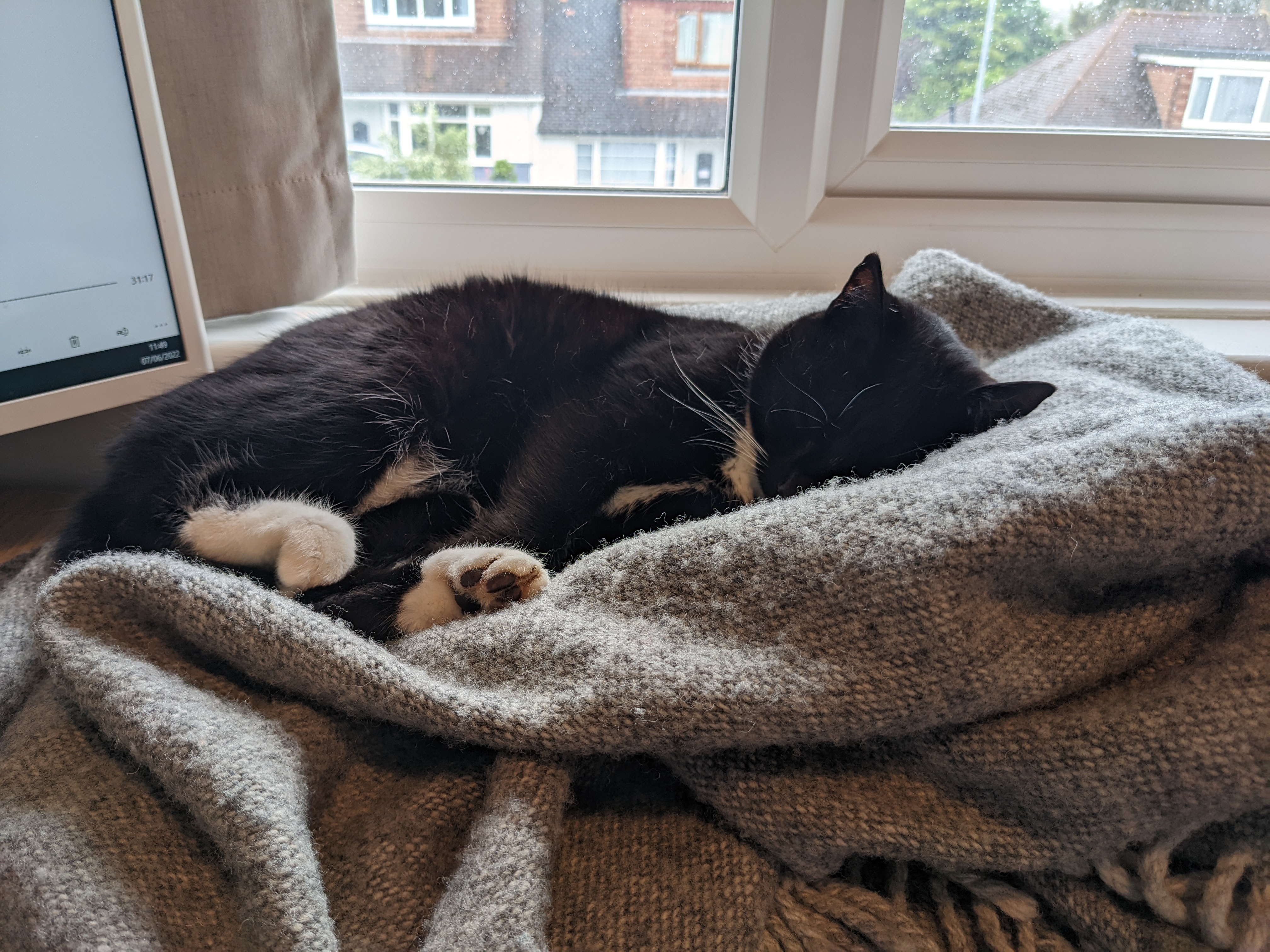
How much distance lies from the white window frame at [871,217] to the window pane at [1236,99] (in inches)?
1.7

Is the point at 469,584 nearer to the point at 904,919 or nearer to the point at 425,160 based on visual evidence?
the point at 904,919

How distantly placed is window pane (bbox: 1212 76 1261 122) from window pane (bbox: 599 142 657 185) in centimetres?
85

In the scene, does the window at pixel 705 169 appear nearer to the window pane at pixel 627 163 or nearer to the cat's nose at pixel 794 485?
the window pane at pixel 627 163

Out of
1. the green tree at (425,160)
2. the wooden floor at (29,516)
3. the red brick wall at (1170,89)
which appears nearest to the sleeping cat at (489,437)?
the wooden floor at (29,516)

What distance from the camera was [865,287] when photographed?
0.86m

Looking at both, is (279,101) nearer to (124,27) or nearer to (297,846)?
(124,27)

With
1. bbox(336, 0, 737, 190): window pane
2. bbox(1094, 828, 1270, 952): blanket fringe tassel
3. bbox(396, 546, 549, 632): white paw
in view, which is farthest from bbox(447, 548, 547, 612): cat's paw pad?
bbox(336, 0, 737, 190): window pane

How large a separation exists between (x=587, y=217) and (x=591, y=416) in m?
0.51

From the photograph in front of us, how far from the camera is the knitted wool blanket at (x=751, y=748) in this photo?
1.52 ft

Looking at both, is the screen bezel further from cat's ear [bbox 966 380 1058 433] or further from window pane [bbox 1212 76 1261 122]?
window pane [bbox 1212 76 1261 122]

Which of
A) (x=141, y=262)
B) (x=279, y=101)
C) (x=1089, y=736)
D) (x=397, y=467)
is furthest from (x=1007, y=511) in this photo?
(x=279, y=101)

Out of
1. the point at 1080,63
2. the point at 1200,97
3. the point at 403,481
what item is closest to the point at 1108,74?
the point at 1080,63

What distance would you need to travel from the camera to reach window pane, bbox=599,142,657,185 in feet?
4.16

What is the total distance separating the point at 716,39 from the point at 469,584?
3.00ft
